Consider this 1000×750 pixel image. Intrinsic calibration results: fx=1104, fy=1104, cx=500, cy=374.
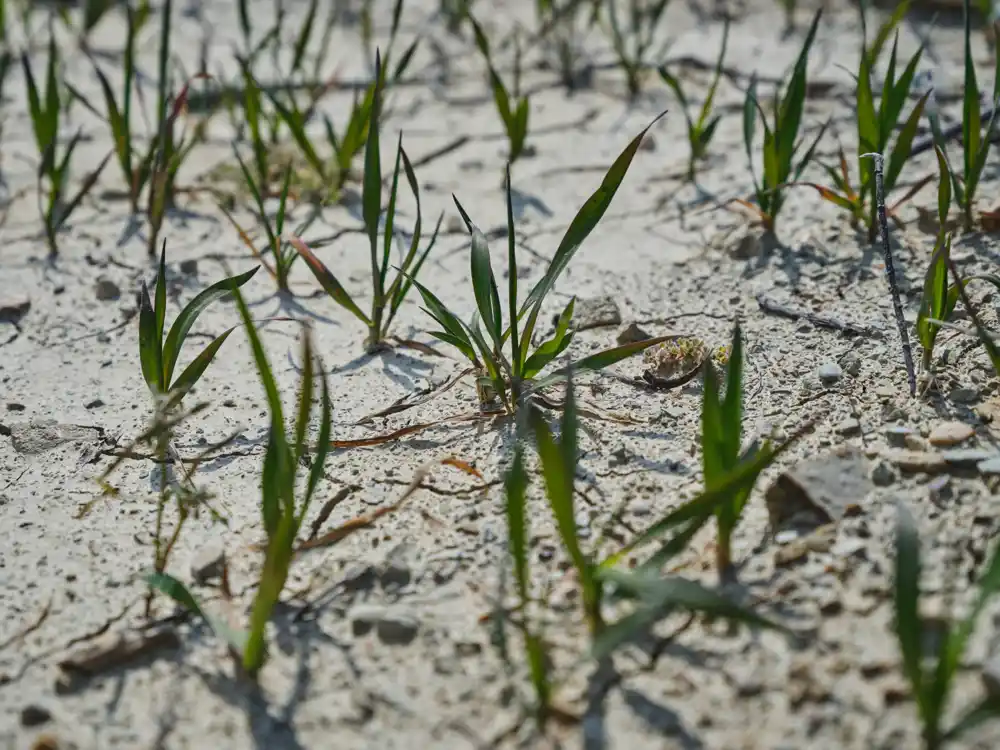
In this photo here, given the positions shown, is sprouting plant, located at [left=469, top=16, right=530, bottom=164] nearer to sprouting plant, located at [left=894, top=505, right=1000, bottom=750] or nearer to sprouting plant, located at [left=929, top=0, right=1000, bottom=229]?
sprouting plant, located at [left=929, top=0, right=1000, bottom=229]

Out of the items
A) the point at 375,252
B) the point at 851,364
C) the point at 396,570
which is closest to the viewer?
the point at 396,570

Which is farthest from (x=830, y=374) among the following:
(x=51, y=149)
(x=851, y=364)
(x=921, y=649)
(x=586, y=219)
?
(x=51, y=149)

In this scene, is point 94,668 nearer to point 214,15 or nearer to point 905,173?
point 905,173

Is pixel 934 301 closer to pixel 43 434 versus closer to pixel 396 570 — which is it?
pixel 396 570

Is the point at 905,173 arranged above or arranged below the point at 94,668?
above

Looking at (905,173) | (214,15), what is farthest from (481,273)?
(214,15)

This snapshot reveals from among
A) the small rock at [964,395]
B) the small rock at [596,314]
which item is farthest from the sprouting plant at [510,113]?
the small rock at [964,395]

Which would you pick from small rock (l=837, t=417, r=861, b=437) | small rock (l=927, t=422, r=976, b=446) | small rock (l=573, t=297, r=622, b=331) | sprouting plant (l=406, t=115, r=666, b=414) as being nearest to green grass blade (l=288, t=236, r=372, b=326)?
sprouting plant (l=406, t=115, r=666, b=414)
